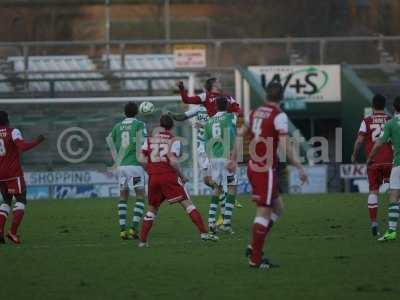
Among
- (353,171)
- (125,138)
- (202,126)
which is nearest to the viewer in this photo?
(125,138)

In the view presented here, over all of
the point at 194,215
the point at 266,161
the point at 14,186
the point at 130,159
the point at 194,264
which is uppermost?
the point at 266,161

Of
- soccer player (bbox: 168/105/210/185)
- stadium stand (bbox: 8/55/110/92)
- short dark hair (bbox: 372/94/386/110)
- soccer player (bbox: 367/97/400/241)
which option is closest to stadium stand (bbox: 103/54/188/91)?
stadium stand (bbox: 8/55/110/92)

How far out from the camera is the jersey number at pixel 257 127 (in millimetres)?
13703

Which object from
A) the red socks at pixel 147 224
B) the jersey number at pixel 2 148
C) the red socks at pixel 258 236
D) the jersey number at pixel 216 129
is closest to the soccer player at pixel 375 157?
the jersey number at pixel 216 129

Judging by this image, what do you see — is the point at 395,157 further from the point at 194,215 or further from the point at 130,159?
the point at 130,159

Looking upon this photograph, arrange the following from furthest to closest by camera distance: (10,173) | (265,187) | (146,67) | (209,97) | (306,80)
Result: (146,67)
(306,80)
(209,97)
(10,173)
(265,187)

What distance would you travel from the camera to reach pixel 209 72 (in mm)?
36375

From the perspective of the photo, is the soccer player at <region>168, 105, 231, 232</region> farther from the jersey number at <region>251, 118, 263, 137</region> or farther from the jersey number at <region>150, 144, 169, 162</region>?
the jersey number at <region>251, 118, 263, 137</region>

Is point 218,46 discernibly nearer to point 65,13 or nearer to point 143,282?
point 65,13

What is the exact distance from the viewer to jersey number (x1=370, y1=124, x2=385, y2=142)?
17.6 meters

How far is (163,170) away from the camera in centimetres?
1641

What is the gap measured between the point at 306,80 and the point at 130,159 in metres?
19.4

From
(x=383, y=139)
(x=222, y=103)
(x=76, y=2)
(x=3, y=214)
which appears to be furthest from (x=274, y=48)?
(x=383, y=139)

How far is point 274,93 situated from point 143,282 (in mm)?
2873
